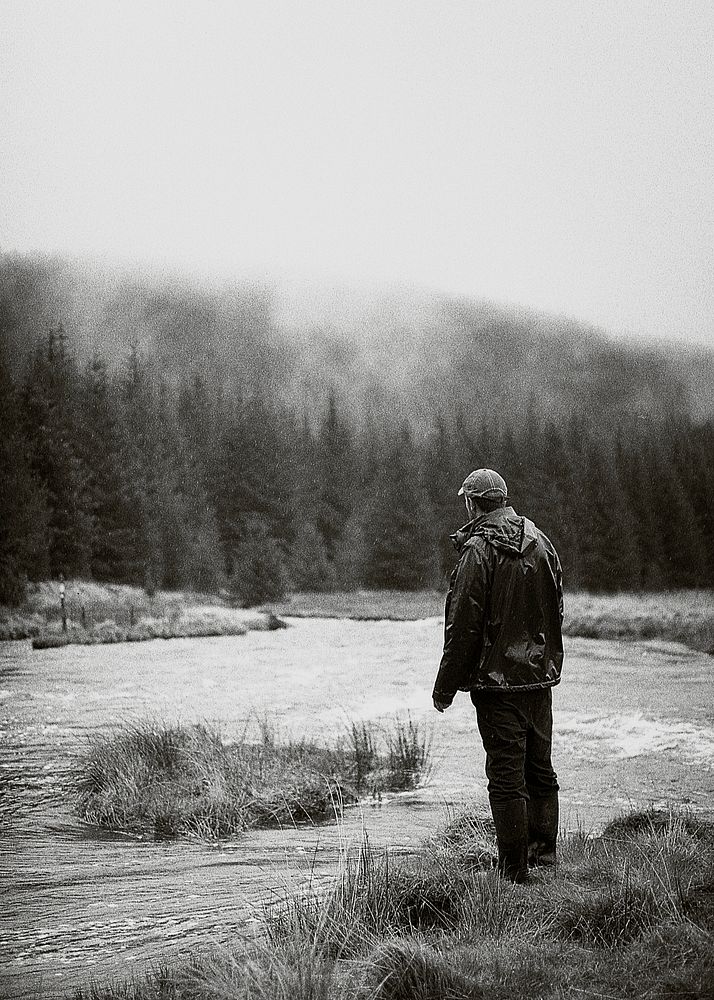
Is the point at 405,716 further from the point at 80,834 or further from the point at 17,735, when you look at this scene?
the point at 80,834

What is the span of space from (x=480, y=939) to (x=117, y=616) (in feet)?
52.1

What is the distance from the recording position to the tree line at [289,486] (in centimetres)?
1206

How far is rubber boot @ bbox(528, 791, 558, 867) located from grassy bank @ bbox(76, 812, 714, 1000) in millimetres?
105

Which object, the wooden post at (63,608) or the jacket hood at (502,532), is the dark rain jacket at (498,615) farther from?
the wooden post at (63,608)

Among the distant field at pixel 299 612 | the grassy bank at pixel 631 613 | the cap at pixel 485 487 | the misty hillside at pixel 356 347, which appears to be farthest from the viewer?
the misty hillside at pixel 356 347

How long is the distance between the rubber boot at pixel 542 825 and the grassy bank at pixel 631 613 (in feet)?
27.3

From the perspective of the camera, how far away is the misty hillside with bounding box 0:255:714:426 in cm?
1359

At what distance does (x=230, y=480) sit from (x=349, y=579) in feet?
14.0

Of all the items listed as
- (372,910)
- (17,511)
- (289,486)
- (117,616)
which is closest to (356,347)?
(289,486)

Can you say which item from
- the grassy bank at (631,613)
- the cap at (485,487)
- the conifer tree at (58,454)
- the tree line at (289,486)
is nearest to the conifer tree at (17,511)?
the tree line at (289,486)

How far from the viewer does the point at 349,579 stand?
20.2 m

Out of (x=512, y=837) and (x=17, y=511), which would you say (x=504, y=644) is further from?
(x=17, y=511)

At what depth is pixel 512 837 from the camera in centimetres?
331

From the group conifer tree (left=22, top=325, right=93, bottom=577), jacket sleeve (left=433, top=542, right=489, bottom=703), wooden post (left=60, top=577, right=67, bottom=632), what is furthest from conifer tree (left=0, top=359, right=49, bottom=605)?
jacket sleeve (left=433, top=542, right=489, bottom=703)
